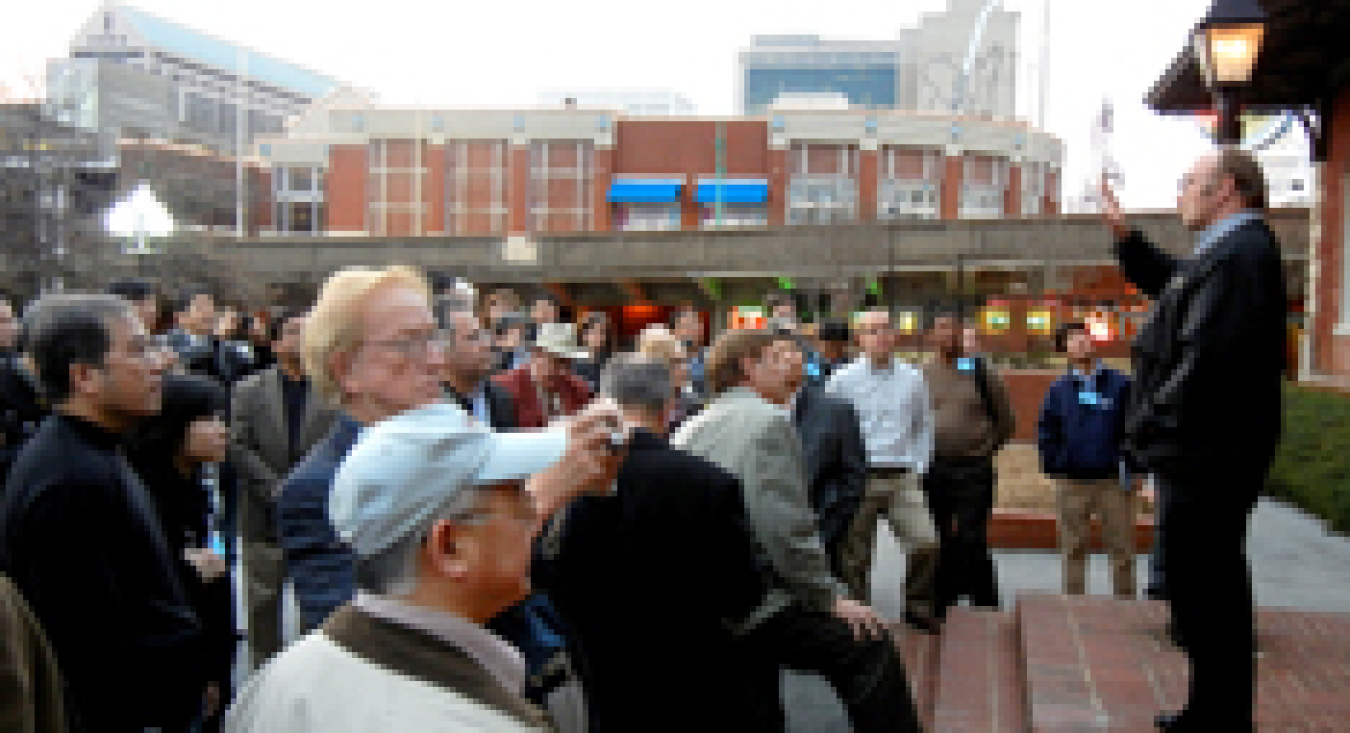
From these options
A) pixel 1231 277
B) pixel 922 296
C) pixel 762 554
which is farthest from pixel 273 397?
pixel 922 296

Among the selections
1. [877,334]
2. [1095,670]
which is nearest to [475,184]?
[877,334]

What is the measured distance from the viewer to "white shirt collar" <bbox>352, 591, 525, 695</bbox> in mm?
1571

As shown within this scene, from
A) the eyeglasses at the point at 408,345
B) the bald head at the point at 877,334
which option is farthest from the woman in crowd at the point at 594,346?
the eyeglasses at the point at 408,345

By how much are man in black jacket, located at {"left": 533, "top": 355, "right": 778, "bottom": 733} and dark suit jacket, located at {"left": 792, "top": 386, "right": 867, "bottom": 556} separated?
9.41ft

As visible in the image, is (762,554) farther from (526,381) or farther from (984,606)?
(984,606)

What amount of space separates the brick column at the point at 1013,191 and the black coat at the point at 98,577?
6044 centimetres

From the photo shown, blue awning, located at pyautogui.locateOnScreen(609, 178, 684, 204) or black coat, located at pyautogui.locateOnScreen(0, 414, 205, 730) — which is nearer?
black coat, located at pyautogui.locateOnScreen(0, 414, 205, 730)

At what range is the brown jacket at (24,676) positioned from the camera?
1777mm

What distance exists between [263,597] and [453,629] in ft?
16.8

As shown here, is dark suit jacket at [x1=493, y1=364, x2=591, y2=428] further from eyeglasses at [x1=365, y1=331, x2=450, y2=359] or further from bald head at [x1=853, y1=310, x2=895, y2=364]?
eyeglasses at [x1=365, y1=331, x2=450, y2=359]

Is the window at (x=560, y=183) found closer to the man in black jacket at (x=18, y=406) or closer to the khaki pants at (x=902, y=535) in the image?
the khaki pants at (x=902, y=535)

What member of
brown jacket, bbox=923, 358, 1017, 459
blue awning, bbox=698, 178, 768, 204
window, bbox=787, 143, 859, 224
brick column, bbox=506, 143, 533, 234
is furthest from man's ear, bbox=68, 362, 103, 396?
brick column, bbox=506, 143, 533, 234

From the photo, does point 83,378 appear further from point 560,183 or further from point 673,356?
point 560,183

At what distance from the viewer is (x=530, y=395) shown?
257 inches
